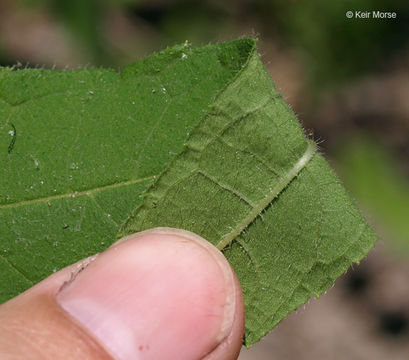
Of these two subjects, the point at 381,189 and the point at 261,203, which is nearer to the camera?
the point at 261,203

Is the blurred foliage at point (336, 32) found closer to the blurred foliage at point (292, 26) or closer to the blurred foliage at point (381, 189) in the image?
the blurred foliage at point (292, 26)

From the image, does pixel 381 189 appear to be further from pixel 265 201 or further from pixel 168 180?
pixel 168 180

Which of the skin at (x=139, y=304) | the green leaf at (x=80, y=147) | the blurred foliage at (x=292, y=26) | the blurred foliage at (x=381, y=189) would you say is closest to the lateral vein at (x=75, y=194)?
the green leaf at (x=80, y=147)

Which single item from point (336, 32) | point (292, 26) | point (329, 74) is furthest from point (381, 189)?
point (292, 26)

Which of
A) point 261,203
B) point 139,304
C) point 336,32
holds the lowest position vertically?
point 139,304

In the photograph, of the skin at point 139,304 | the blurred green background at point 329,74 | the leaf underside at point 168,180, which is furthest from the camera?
the blurred green background at point 329,74

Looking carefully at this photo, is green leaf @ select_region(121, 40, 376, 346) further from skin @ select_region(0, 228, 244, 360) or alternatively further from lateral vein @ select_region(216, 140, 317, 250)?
skin @ select_region(0, 228, 244, 360)

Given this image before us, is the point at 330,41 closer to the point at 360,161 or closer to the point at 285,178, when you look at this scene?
the point at 360,161
